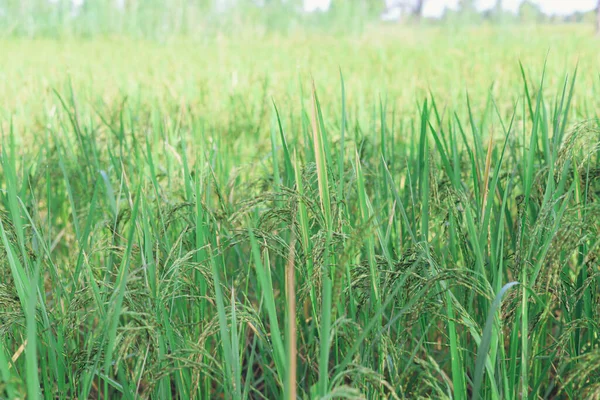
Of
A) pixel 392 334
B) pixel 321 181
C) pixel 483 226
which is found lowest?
pixel 392 334

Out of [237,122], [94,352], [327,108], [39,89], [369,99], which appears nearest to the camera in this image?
[94,352]

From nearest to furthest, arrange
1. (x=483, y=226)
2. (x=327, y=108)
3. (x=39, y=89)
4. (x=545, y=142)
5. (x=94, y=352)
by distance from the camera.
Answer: (x=94, y=352) < (x=483, y=226) < (x=545, y=142) < (x=327, y=108) < (x=39, y=89)

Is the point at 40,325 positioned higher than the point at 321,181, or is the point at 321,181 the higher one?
the point at 321,181

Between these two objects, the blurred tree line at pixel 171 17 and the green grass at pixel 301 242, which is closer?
the green grass at pixel 301 242

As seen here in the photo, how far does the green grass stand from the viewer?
2.35 ft

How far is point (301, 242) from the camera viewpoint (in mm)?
819

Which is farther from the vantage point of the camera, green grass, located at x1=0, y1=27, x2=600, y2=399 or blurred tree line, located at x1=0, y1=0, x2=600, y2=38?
blurred tree line, located at x1=0, y1=0, x2=600, y2=38

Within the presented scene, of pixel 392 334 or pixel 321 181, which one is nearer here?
pixel 321 181

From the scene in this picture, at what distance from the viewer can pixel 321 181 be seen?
801 millimetres

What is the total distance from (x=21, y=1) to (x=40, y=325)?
29.3 ft

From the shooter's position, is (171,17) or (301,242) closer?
(301,242)

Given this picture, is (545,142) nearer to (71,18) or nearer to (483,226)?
(483,226)

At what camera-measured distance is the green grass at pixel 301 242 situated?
28.2 inches

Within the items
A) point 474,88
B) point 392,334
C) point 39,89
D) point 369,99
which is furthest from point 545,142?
point 39,89
